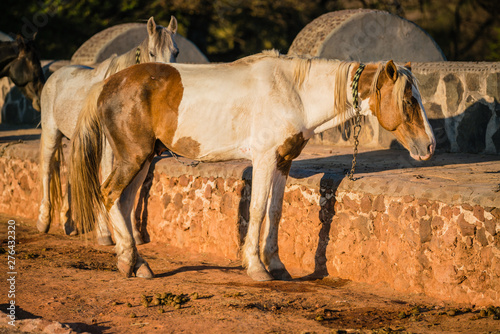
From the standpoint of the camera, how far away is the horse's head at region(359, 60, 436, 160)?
4645mm

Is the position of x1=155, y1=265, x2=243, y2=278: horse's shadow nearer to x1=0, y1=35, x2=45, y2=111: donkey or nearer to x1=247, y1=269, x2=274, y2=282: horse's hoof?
x1=247, y1=269, x2=274, y2=282: horse's hoof

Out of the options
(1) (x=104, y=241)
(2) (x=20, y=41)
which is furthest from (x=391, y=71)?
(2) (x=20, y=41)

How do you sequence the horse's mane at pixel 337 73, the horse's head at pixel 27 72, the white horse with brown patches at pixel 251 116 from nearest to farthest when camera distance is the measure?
the white horse with brown patches at pixel 251 116, the horse's mane at pixel 337 73, the horse's head at pixel 27 72

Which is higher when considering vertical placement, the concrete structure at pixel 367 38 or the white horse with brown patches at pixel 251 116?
the concrete structure at pixel 367 38

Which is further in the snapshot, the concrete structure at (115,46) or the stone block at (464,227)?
the concrete structure at (115,46)

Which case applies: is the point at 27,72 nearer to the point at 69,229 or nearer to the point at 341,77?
the point at 69,229

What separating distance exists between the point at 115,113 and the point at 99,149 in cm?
53

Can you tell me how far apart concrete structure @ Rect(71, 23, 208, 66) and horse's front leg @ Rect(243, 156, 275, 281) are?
22.5ft

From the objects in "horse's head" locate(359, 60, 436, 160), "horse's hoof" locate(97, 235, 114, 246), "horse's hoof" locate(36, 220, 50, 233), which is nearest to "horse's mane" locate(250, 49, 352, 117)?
"horse's head" locate(359, 60, 436, 160)

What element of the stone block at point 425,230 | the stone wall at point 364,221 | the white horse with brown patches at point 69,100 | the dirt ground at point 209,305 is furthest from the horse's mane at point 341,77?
the dirt ground at point 209,305

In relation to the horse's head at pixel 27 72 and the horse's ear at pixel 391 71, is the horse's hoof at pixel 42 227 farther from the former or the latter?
the horse's ear at pixel 391 71

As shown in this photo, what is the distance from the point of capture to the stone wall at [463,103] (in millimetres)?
7305

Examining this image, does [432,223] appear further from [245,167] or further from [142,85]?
[142,85]

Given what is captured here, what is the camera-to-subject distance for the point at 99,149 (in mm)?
5598
